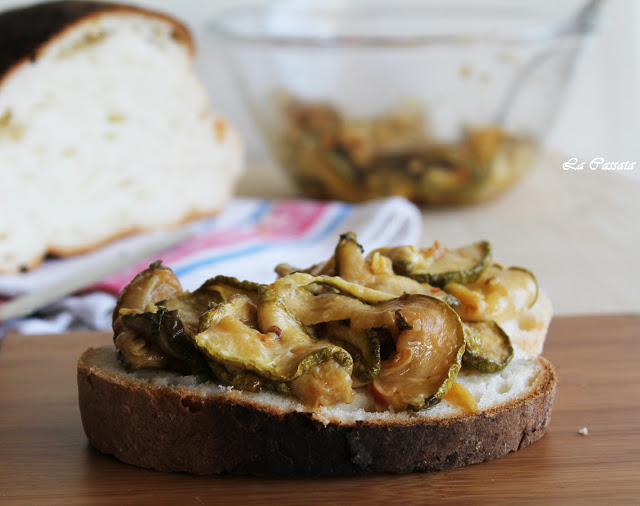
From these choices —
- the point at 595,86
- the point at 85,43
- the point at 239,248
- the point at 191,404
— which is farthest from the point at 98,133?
the point at 595,86

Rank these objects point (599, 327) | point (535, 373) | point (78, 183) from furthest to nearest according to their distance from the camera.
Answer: point (78, 183) → point (599, 327) → point (535, 373)

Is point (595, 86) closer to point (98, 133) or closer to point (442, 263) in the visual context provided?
point (98, 133)

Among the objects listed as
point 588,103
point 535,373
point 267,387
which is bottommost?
point 588,103

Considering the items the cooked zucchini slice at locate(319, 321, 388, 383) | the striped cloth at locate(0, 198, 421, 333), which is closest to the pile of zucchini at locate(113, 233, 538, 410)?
the cooked zucchini slice at locate(319, 321, 388, 383)

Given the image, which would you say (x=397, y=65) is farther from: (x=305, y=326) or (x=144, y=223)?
(x=305, y=326)

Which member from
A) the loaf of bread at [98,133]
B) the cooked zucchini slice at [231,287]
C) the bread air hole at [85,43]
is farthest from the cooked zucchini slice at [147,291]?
the bread air hole at [85,43]

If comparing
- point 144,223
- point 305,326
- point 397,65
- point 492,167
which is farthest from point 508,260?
point 305,326
